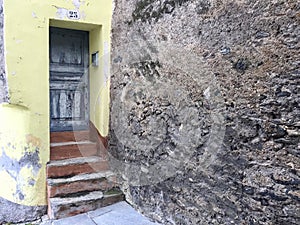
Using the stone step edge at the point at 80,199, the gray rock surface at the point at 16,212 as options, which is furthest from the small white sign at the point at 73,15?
the gray rock surface at the point at 16,212

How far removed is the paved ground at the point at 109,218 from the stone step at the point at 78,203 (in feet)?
0.15

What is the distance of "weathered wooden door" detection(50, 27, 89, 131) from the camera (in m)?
3.07

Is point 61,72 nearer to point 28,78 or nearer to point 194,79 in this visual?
point 28,78

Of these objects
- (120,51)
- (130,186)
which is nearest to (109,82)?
(120,51)

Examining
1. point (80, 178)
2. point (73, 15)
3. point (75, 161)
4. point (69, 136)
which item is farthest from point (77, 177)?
point (73, 15)

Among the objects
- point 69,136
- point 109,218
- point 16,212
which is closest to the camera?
point 109,218

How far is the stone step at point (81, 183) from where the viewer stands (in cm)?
251

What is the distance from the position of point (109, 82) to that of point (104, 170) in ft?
3.04

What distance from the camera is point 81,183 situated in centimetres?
260

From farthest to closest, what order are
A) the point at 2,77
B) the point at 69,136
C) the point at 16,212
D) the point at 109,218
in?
1. the point at 69,136
2. the point at 16,212
3. the point at 2,77
4. the point at 109,218

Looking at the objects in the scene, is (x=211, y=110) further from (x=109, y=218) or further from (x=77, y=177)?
(x=77, y=177)

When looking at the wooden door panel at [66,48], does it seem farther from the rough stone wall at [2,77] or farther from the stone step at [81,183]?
the stone step at [81,183]

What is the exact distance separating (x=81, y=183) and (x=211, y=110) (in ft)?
4.92

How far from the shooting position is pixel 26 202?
2605mm
